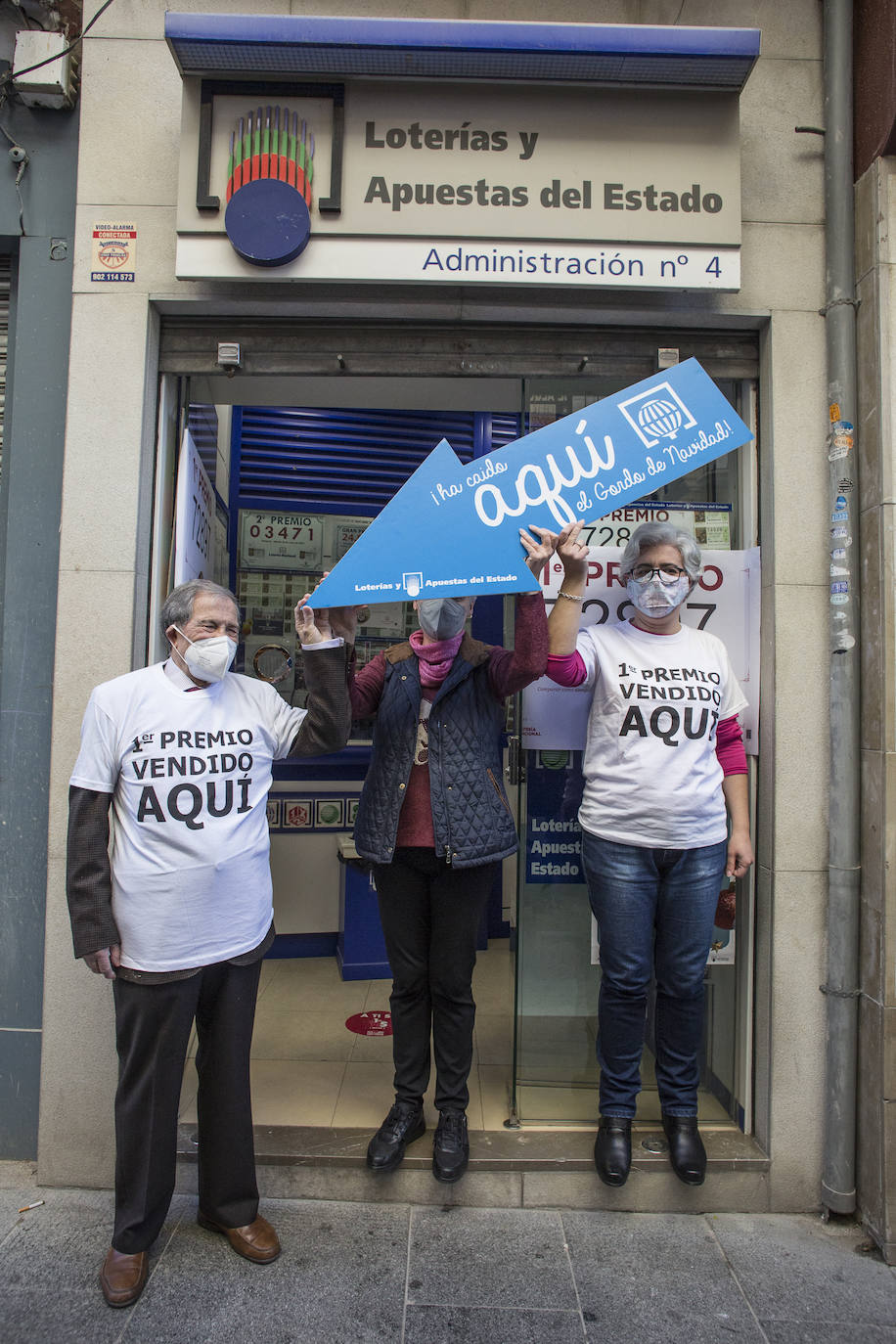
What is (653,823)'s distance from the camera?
2572 mm

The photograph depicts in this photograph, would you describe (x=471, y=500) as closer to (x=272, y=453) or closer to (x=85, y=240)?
(x=85, y=240)

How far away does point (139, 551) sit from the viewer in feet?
9.68

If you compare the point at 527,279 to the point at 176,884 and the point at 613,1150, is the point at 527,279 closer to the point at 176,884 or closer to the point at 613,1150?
the point at 176,884

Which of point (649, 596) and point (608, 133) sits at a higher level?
point (608, 133)

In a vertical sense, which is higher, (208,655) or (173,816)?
(208,655)

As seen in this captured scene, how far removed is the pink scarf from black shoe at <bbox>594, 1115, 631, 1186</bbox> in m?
1.59

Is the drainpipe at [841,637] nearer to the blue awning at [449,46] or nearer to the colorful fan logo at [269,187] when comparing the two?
the blue awning at [449,46]

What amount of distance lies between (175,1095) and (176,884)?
25.0 inches

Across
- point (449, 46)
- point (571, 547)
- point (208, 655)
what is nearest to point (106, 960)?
point (208, 655)

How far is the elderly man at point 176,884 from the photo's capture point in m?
2.23

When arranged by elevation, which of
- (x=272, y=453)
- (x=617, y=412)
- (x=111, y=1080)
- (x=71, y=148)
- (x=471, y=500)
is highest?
(x=71, y=148)

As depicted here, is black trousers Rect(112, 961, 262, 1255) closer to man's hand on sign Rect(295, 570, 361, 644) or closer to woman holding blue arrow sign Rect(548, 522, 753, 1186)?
man's hand on sign Rect(295, 570, 361, 644)

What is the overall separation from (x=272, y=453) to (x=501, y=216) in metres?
2.54

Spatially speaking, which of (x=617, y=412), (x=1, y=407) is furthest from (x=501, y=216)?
(x=1, y=407)
